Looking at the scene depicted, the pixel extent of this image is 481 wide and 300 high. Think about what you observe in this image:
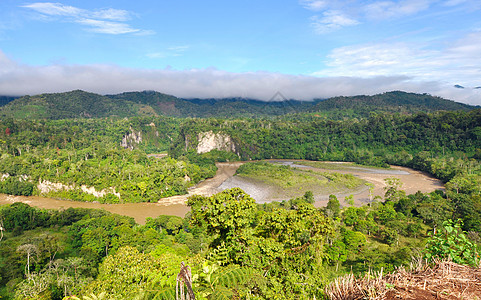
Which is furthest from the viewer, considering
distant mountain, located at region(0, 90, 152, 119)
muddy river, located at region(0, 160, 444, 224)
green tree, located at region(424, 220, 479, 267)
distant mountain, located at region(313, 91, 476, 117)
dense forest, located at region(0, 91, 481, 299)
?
distant mountain, located at region(313, 91, 476, 117)

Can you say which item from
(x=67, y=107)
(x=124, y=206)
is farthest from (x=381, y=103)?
(x=67, y=107)

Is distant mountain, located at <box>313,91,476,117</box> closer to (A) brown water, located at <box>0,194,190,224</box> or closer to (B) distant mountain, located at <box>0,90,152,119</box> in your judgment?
(A) brown water, located at <box>0,194,190,224</box>

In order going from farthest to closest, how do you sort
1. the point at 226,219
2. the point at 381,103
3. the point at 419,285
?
the point at 381,103
the point at 226,219
the point at 419,285

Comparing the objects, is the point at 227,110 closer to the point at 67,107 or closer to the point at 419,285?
the point at 67,107

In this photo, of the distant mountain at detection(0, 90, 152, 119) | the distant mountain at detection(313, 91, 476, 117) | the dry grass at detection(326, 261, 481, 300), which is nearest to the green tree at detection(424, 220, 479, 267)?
the dry grass at detection(326, 261, 481, 300)

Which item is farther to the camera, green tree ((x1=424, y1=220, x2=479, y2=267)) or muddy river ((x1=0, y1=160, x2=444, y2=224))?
muddy river ((x1=0, y1=160, x2=444, y2=224))

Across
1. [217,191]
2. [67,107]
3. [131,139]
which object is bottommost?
[217,191]

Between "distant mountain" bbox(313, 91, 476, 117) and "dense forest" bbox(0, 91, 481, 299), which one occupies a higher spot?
"distant mountain" bbox(313, 91, 476, 117)
